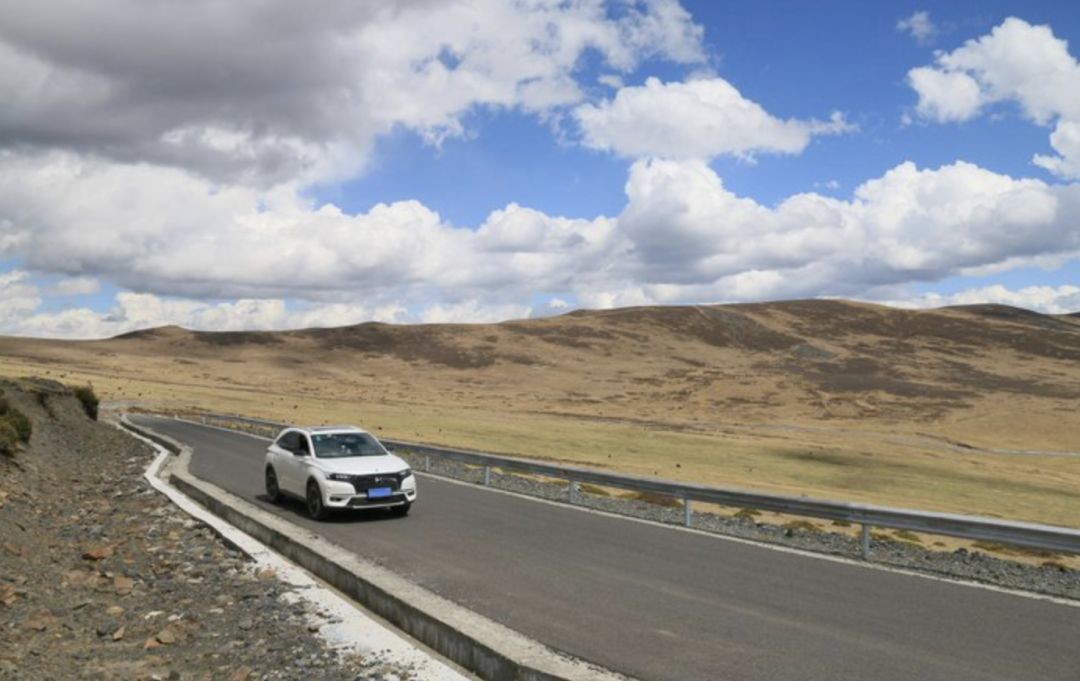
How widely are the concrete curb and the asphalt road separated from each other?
1.93 feet

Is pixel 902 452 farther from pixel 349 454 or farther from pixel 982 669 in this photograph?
pixel 982 669

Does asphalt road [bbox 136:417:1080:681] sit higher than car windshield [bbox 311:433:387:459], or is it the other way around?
car windshield [bbox 311:433:387:459]

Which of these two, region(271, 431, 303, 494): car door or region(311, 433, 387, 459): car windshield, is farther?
region(271, 431, 303, 494): car door

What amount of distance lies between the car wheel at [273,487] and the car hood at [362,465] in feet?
7.24

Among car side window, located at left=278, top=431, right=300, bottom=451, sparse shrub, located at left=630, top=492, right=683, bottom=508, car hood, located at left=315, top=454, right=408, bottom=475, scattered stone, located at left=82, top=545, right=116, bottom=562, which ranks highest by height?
car side window, located at left=278, top=431, right=300, bottom=451

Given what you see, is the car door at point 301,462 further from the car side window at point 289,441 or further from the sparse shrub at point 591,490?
the sparse shrub at point 591,490

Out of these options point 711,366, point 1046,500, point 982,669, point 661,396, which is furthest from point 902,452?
point 711,366

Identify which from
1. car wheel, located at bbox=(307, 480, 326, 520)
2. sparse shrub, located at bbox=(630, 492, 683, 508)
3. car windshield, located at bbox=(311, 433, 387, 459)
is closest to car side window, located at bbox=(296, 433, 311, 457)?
car windshield, located at bbox=(311, 433, 387, 459)

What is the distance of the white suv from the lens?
1440 centimetres

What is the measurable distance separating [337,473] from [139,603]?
5.70 m

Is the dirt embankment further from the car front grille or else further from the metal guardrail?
the metal guardrail

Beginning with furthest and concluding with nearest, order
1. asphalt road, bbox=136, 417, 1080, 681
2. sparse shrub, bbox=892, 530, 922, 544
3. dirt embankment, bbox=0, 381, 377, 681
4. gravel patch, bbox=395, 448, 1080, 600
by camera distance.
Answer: sparse shrub, bbox=892, 530, 922, 544 → gravel patch, bbox=395, 448, 1080, 600 → dirt embankment, bbox=0, 381, 377, 681 → asphalt road, bbox=136, 417, 1080, 681

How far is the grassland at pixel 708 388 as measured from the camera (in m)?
39.7

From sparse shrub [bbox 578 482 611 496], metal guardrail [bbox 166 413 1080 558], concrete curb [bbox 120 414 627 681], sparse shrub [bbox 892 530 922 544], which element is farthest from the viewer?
sparse shrub [bbox 578 482 611 496]
